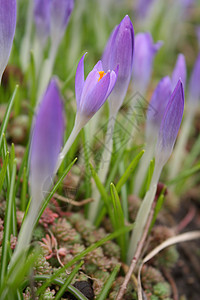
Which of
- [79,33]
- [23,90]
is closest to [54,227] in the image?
[23,90]

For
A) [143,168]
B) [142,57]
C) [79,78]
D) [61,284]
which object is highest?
[142,57]

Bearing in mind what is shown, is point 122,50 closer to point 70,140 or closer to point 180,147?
point 70,140

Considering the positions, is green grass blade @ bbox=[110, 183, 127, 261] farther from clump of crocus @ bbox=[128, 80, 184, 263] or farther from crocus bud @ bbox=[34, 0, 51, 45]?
crocus bud @ bbox=[34, 0, 51, 45]

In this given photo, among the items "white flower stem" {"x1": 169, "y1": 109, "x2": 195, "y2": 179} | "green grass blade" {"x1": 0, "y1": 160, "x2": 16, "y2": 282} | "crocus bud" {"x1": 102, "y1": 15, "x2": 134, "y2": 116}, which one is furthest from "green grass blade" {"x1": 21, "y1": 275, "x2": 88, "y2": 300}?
"white flower stem" {"x1": 169, "y1": 109, "x2": 195, "y2": 179}

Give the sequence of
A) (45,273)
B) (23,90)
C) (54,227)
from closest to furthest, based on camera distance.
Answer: (45,273), (54,227), (23,90)

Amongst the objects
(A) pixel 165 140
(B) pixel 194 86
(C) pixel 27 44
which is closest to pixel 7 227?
(A) pixel 165 140

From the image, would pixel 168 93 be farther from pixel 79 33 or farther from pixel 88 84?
pixel 79 33
